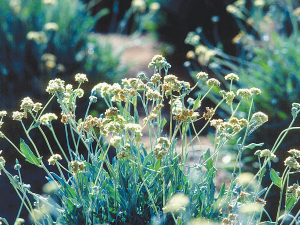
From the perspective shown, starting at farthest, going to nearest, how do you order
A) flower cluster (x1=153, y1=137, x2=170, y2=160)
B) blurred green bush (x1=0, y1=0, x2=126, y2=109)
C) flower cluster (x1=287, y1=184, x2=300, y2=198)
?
1. blurred green bush (x1=0, y1=0, x2=126, y2=109)
2. flower cluster (x1=287, y1=184, x2=300, y2=198)
3. flower cluster (x1=153, y1=137, x2=170, y2=160)

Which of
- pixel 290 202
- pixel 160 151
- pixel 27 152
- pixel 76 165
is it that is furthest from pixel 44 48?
pixel 290 202

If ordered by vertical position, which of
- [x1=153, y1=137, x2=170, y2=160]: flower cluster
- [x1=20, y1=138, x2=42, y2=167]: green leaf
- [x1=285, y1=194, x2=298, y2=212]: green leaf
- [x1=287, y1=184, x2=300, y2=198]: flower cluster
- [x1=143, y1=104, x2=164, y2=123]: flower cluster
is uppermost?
[x1=143, y1=104, x2=164, y2=123]: flower cluster

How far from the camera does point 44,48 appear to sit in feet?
11.9

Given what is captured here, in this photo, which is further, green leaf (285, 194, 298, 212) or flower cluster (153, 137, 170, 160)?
green leaf (285, 194, 298, 212)

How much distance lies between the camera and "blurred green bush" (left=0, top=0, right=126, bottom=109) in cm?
352

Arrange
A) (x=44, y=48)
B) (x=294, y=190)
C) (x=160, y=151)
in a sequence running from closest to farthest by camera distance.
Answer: (x=160, y=151)
(x=294, y=190)
(x=44, y=48)

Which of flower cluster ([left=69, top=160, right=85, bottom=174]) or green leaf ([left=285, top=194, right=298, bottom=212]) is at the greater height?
flower cluster ([left=69, top=160, right=85, bottom=174])

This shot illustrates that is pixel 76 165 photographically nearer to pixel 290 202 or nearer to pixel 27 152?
pixel 27 152

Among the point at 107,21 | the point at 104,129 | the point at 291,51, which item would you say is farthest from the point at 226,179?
the point at 107,21

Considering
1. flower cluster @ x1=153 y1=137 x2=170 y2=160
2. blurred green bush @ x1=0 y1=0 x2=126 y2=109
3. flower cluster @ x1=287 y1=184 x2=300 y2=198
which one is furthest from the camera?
blurred green bush @ x1=0 y1=0 x2=126 y2=109

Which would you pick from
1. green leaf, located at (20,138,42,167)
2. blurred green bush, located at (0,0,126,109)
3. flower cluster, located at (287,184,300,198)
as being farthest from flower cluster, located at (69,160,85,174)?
blurred green bush, located at (0,0,126,109)

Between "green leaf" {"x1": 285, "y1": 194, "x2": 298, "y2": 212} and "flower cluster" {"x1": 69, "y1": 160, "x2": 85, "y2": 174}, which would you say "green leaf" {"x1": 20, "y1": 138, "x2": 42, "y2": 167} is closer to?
"flower cluster" {"x1": 69, "y1": 160, "x2": 85, "y2": 174}

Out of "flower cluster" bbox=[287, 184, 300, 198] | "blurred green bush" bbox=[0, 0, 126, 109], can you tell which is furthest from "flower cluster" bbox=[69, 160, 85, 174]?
"blurred green bush" bbox=[0, 0, 126, 109]

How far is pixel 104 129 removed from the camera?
1.29 metres
